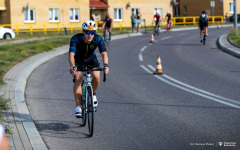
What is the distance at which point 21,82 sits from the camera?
12.2 meters

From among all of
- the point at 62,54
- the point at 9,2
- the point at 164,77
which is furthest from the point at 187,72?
the point at 9,2

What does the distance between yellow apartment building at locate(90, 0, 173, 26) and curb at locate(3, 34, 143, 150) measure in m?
30.4

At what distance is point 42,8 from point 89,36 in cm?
4314

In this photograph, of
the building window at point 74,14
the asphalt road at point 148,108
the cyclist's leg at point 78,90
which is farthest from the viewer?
the building window at point 74,14

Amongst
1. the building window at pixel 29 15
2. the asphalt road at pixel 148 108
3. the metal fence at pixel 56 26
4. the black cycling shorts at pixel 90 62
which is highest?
the building window at pixel 29 15

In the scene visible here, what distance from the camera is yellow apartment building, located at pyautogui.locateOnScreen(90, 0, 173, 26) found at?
54509 millimetres

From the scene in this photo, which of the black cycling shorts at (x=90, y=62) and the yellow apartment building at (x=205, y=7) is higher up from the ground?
the yellow apartment building at (x=205, y=7)

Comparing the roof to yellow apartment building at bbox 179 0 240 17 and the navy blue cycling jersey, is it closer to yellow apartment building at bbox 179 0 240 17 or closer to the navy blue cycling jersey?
yellow apartment building at bbox 179 0 240 17

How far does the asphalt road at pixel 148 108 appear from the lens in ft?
21.1

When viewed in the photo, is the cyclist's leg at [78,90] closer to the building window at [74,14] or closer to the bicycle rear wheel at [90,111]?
the bicycle rear wheel at [90,111]

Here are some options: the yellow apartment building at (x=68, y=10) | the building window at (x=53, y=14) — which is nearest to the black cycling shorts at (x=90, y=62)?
the yellow apartment building at (x=68, y=10)

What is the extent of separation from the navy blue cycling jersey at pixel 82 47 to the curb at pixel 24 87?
136 centimetres

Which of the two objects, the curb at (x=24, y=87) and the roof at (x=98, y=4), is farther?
the roof at (x=98, y=4)

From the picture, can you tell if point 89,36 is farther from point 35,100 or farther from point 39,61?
point 39,61
